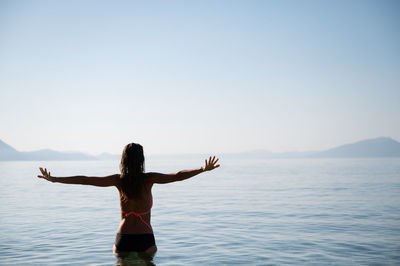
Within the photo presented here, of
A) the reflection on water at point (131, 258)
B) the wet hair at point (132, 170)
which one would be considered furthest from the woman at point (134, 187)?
the reflection on water at point (131, 258)

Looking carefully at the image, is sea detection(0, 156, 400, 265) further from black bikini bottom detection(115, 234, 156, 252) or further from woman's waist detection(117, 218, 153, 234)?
woman's waist detection(117, 218, 153, 234)

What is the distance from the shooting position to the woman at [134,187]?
6723 millimetres

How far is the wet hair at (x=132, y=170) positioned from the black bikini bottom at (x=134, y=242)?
0.87 metres

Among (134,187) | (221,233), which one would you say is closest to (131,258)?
(134,187)

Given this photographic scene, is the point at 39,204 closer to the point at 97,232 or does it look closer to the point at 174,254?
the point at 97,232

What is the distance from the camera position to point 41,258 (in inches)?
396

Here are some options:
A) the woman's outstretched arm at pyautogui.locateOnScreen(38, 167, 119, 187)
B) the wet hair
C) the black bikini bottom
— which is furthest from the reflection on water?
the woman's outstretched arm at pyautogui.locateOnScreen(38, 167, 119, 187)

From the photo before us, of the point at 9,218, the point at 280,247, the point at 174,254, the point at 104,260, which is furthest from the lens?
the point at 9,218

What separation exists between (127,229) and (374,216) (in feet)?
47.7

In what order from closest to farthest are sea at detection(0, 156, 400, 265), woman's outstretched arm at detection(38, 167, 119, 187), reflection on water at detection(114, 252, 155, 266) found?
woman's outstretched arm at detection(38, 167, 119, 187)
reflection on water at detection(114, 252, 155, 266)
sea at detection(0, 156, 400, 265)

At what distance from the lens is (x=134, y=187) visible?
22.5ft

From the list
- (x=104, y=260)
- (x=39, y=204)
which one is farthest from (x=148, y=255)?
(x=39, y=204)

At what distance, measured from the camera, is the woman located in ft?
22.1

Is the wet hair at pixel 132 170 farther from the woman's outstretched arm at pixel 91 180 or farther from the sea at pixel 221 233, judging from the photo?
the sea at pixel 221 233
